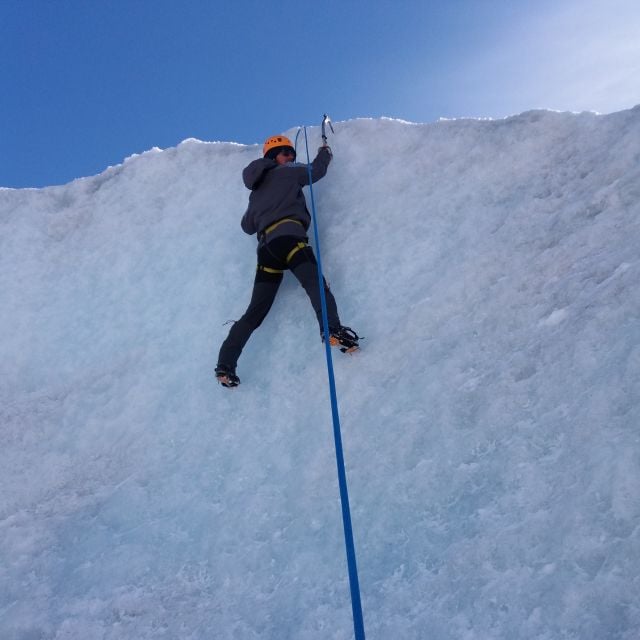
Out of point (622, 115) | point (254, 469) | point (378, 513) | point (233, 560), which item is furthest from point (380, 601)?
point (622, 115)

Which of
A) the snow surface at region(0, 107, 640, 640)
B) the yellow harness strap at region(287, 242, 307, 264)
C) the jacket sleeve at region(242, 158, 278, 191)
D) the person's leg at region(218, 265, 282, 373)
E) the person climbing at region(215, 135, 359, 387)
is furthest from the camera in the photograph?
the jacket sleeve at region(242, 158, 278, 191)

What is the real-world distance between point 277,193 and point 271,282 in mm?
841

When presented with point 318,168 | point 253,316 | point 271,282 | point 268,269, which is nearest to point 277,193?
point 318,168

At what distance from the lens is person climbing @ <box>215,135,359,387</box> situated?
4750 mm

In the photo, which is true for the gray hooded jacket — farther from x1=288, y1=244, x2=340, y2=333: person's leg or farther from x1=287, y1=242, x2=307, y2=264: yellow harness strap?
x1=288, y1=244, x2=340, y2=333: person's leg

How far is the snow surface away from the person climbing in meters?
0.26

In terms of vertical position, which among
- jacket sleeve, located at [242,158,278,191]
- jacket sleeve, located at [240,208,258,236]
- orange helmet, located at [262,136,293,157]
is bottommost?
jacket sleeve, located at [240,208,258,236]

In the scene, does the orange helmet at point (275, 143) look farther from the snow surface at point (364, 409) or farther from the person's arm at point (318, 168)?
the snow surface at point (364, 409)

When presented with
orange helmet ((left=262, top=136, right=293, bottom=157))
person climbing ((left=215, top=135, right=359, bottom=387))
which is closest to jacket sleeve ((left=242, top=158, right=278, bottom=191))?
person climbing ((left=215, top=135, right=359, bottom=387))

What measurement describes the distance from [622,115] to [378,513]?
3673 millimetres

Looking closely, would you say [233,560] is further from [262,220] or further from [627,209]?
[627,209]

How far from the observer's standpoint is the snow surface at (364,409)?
2.97 m

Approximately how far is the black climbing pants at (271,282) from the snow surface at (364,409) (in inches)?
10.4

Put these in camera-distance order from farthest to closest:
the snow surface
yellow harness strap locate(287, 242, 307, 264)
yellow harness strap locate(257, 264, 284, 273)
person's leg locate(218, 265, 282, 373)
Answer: yellow harness strap locate(257, 264, 284, 273) < yellow harness strap locate(287, 242, 307, 264) < person's leg locate(218, 265, 282, 373) < the snow surface
